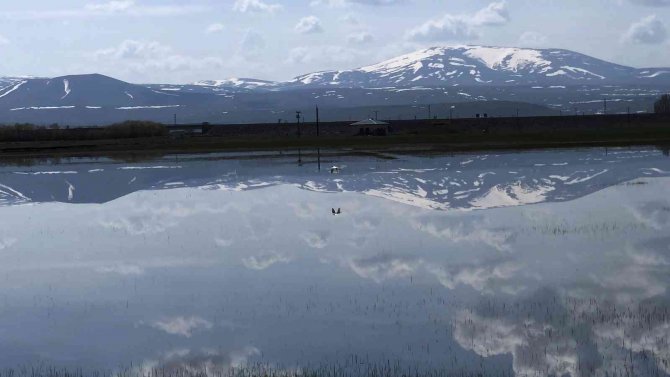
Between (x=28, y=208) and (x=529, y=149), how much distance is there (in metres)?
28.8

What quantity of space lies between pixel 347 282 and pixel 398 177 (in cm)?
1966

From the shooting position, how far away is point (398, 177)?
109 feet

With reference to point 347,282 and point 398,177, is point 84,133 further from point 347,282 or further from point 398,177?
point 347,282

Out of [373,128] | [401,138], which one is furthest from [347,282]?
[373,128]

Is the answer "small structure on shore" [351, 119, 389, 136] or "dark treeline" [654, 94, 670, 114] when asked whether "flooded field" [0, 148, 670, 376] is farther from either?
"dark treeline" [654, 94, 670, 114]

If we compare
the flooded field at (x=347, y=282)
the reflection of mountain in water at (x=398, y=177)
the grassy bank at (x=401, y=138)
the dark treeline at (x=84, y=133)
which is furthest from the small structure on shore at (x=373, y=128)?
the flooded field at (x=347, y=282)

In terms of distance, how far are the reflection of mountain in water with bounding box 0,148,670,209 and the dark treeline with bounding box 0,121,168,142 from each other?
4000 centimetres

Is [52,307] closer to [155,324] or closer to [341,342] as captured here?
[155,324]

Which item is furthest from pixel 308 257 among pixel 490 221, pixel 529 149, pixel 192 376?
pixel 529 149

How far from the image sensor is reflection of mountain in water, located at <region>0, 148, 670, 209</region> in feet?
88.5

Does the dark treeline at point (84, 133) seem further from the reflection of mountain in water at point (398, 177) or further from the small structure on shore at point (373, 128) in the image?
the reflection of mountain in water at point (398, 177)

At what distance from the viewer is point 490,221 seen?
20297mm

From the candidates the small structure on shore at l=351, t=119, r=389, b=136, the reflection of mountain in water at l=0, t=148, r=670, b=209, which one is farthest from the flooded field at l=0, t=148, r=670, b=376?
the small structure on shore at l=351, t=119, r=389, b=136

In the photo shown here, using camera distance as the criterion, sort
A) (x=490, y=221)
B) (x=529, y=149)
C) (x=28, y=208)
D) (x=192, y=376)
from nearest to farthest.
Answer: (x=192, y=376)
(x=490, y=221)
(x=28, y=208)
(x=529, y=149)
